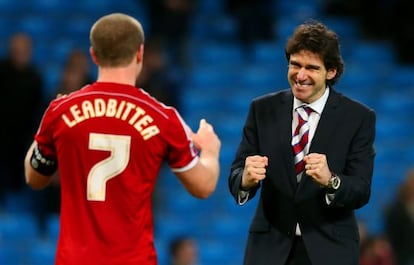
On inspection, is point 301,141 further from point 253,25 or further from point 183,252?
point 253,25

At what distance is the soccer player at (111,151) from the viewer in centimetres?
486

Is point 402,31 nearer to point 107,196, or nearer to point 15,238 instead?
point 15,238

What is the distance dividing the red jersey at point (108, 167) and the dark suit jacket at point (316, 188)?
0.42m

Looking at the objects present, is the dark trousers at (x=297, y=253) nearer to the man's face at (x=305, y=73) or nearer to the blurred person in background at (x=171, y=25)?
the man's face at (x=305, y=73)

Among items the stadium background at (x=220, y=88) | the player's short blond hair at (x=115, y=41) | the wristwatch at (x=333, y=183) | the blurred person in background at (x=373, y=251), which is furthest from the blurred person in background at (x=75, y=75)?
the wristwatch at (x=333, y=183)

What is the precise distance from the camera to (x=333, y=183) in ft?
15.6

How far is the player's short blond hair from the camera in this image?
489 cm

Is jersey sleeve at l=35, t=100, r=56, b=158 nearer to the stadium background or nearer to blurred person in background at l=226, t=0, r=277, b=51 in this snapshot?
the stadium background

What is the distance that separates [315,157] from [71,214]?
1.05m

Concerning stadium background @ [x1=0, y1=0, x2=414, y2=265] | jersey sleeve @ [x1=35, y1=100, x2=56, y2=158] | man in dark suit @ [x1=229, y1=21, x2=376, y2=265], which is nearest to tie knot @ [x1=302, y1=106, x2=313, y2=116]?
man in dark suit @ [x1=229, y1=21, x2=376, y2=265]

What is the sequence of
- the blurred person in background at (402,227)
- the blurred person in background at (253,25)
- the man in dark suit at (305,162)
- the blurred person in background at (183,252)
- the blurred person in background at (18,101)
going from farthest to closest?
the blurred person in background at (253,25) < the blurred person in background at (18,101) < the blurred person in background at (402,227) < the blurred person in background at (183,252) < the man in dark suit at (305,162)

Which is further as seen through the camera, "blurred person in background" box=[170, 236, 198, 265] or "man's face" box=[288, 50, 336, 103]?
"blurred person in background" box=[170, 236, 198, 265]

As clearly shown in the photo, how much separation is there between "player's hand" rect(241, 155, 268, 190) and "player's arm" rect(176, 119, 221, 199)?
241 mm

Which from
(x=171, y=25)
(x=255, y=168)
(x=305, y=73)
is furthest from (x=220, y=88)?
(x=255, y=168)
